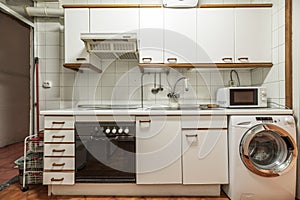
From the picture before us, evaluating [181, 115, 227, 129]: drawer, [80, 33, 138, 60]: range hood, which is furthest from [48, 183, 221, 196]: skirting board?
[80, 33, 138, 60]: range hood

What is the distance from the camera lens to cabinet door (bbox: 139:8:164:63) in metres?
2.41

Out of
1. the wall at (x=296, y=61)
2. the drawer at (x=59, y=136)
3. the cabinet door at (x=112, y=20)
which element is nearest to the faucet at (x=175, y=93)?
the cabinet door at (x=112, y=20)

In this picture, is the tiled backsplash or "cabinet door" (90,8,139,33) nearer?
"cabinet door" (90,8,139,33)

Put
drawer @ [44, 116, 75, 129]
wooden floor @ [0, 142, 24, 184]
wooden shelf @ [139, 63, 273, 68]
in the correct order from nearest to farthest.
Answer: drawer @ [44, 116, 75, 129], wooden shelf @ [139, 63, 273, 68], wooden floor @ [0, 142, 24, 184]

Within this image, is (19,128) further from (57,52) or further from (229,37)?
(229,37)

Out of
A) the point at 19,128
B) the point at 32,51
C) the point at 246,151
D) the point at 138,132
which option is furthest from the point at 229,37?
the point at 19,128

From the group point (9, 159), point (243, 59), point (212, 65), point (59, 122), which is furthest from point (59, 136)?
point (243, 59)

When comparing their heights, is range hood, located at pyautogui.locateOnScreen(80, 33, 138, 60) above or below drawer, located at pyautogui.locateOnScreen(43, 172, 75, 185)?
above

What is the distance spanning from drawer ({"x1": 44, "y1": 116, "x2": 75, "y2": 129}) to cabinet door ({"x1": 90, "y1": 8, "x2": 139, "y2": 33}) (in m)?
1.00

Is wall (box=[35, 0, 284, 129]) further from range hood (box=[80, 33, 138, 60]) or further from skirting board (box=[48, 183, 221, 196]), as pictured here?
skirting board (box=[48, 183, 221, 196])

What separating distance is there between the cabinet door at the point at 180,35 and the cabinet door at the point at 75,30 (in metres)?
0.88

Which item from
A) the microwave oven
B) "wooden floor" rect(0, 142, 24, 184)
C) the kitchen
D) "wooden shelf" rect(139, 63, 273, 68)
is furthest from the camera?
the kitchen

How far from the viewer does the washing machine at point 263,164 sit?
75.8 inches

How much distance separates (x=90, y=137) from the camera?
2066mm
